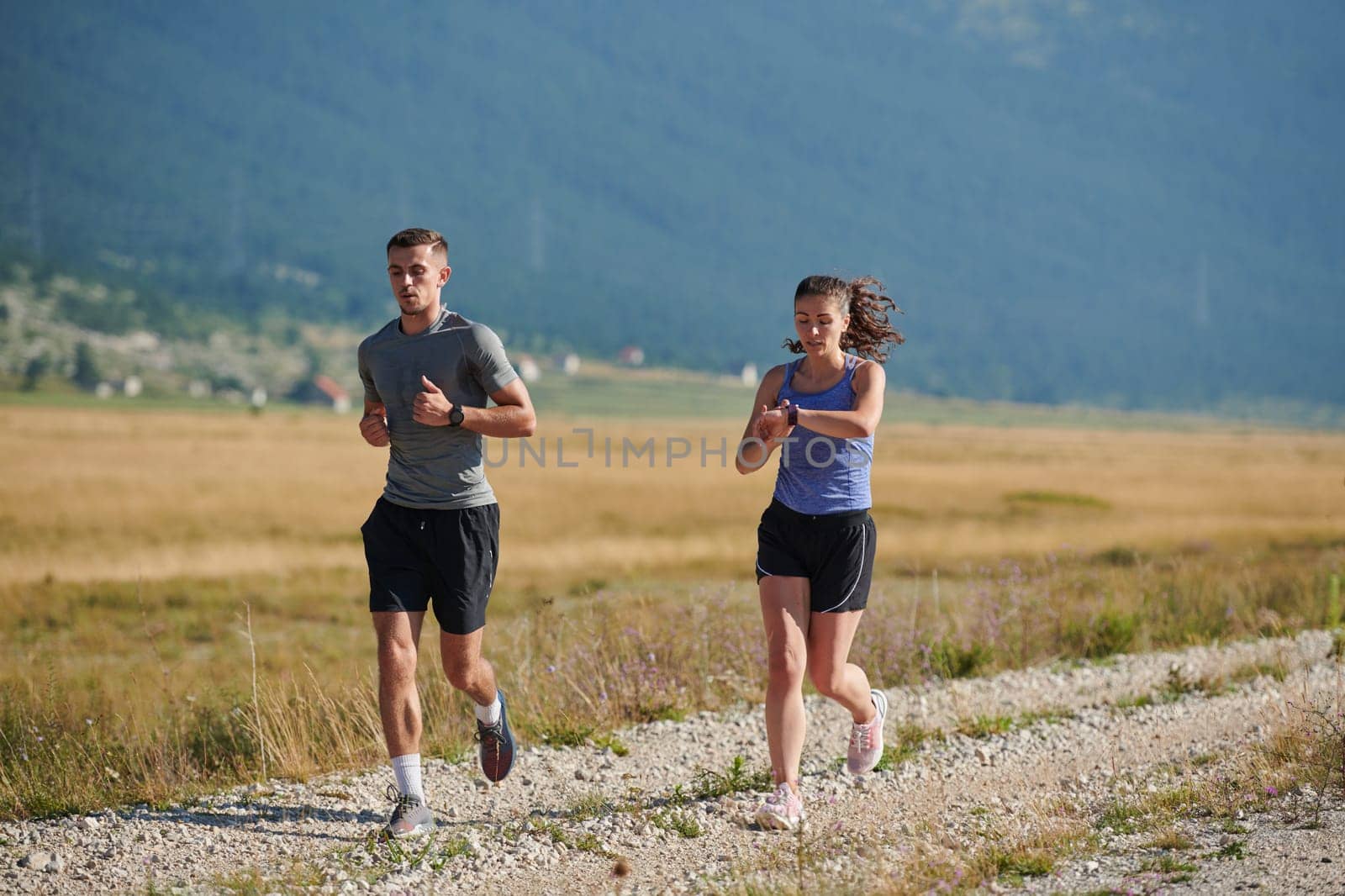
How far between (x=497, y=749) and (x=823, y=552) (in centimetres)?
186

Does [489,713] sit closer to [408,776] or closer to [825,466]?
[408,776]

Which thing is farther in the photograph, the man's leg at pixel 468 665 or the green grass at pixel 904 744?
the green grass at pixel 904 744

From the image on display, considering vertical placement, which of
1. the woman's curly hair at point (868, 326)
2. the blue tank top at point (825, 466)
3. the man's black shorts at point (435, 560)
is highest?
the woman's curly hair at point (868, 326)

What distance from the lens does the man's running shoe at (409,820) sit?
223 inches

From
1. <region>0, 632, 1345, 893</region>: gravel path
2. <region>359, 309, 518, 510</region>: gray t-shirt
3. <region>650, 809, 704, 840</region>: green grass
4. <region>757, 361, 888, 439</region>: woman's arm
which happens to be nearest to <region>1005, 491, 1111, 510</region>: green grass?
<region>0, 632, 1345, 893</region>: gravel path

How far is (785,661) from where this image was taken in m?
5.68

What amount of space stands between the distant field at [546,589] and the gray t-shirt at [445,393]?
1517 millimetres

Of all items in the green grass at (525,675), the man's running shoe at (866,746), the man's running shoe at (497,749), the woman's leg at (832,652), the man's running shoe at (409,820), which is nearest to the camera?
the man's running shoe at (409,820)

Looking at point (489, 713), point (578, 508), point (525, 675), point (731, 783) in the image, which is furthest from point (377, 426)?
point (578, 508)

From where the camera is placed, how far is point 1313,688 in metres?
8.30

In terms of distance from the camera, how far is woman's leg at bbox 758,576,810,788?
18.6 ft

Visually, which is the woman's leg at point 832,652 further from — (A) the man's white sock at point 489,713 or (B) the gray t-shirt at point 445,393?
(B) the gray t-shirt at point 445,393

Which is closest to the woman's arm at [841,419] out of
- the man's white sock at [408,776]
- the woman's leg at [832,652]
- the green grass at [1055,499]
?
the woman's leg at [832,652]

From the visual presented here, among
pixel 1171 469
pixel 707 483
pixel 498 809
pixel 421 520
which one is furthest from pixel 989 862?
pixel 1171 469
